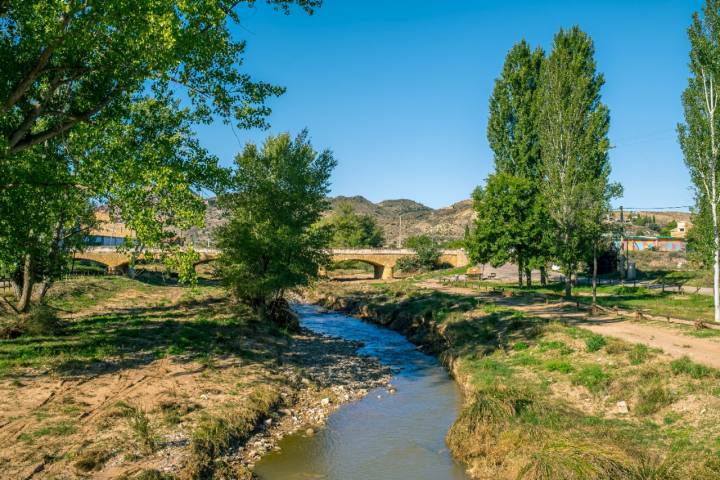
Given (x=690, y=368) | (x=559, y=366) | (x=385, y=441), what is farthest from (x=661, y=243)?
(x=385, y=441)

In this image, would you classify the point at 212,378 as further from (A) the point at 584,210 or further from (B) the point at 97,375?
(A) the point at 584,210

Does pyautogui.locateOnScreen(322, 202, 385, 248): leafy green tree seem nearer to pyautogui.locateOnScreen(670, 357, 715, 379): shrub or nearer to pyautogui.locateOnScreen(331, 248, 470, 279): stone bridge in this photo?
pyautogui.locateOnScreen(331, 248, 470, 279): stone bridge

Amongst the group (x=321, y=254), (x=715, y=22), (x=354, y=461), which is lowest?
(x=354, y=461)

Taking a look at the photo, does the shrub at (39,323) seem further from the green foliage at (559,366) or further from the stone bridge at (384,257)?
the stone bridge at (384,257)

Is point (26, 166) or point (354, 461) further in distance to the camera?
point (26, 166)

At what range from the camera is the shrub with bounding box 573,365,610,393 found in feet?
62.4

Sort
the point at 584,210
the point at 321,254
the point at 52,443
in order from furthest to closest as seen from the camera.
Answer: the point at 584,210, the point at 321,254, the point at 52,443

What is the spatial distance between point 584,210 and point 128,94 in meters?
32.6

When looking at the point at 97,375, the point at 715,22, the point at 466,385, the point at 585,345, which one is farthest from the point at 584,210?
the point at 97,375

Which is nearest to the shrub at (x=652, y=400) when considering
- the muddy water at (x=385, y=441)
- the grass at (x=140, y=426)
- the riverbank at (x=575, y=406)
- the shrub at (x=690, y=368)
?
the riverbank at (x=575, y=406)

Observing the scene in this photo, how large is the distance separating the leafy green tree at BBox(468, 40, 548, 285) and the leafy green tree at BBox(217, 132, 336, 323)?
789 inches

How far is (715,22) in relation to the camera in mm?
29625

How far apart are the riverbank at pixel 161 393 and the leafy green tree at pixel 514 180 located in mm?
20793

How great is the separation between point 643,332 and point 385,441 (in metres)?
17.0
